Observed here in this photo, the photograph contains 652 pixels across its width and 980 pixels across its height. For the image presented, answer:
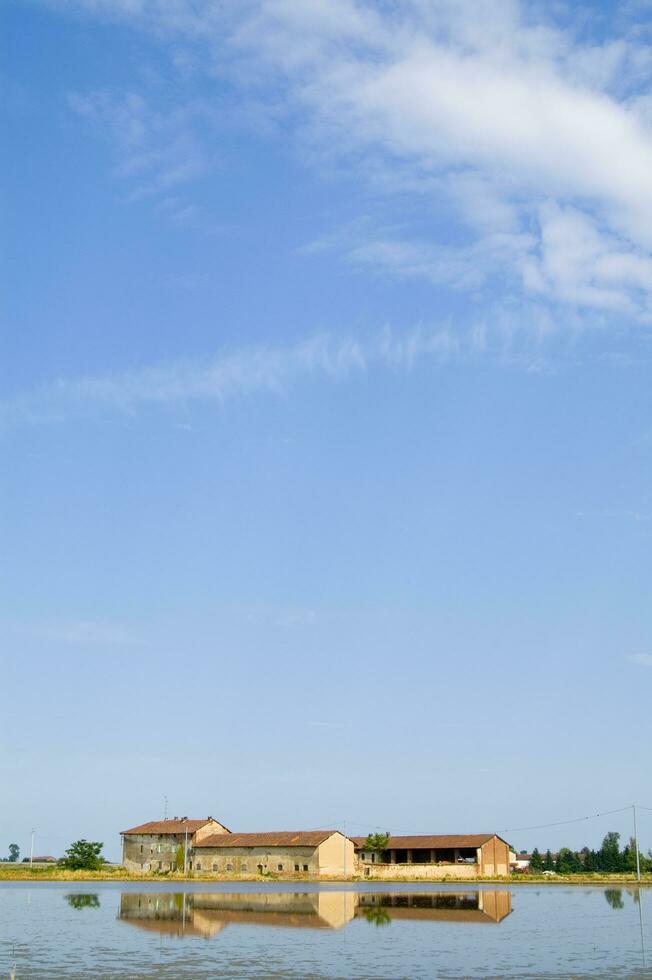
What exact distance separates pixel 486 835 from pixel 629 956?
71389 millimetres

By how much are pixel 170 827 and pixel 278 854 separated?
15.4 m

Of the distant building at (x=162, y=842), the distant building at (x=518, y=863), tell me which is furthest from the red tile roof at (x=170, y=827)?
the distant building at (x=518, y=863)

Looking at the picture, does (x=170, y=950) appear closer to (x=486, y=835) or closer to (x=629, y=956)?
(x=629, y=956)

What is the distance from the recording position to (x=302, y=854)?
92.1m

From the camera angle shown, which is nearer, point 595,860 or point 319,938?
point 319,938

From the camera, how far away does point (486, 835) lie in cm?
9706

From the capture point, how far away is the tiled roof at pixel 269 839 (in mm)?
92812

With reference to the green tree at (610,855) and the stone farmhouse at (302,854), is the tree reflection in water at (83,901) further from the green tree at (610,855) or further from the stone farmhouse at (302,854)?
the green tree at (610,855)

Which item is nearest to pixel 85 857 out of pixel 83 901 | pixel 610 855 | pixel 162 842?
pixel 162 842

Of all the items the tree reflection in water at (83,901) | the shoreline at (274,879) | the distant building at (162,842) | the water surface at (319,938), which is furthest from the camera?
the distant building at (162,842)

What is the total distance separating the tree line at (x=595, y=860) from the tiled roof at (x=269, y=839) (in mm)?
48222

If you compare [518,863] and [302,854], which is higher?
[302,854]

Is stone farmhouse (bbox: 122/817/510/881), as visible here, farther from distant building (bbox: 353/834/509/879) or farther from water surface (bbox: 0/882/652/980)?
water surface (bbox: 0/882/652/980)

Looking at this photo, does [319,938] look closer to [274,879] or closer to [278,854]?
[274,879]
